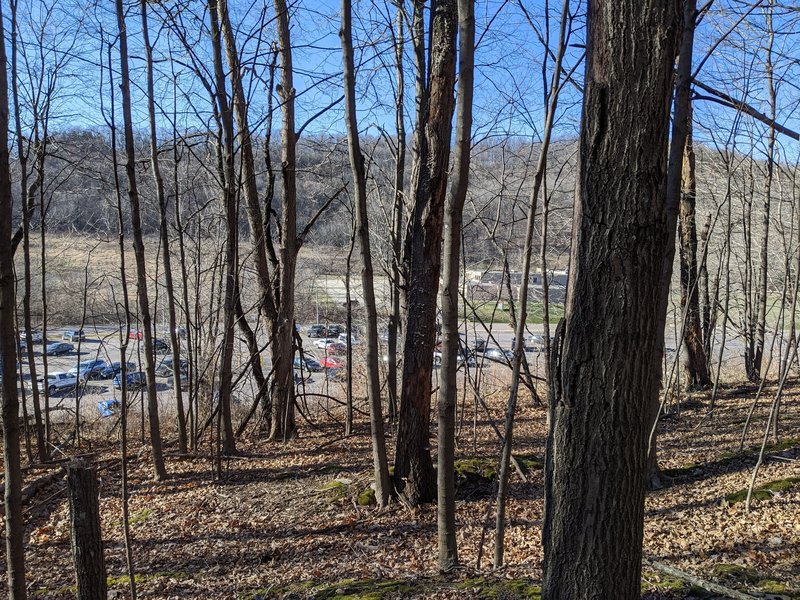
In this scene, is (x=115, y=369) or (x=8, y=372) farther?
(x=115, y=369)

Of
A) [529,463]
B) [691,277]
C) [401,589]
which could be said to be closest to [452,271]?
[401,589]

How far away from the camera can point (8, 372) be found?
2686mm

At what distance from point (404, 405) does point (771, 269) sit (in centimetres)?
1169

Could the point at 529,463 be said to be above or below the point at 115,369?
below

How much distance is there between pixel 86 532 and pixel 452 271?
2.32 m

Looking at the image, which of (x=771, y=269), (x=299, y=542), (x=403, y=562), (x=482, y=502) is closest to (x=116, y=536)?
(x=299, y=542)

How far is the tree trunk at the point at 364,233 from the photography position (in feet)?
14.2

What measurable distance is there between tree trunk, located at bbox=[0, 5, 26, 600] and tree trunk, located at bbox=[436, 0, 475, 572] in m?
2.17

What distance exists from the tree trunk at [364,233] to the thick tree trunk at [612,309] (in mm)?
2484

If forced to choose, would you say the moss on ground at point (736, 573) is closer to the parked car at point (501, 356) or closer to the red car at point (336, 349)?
the parked car at point (501, 356)

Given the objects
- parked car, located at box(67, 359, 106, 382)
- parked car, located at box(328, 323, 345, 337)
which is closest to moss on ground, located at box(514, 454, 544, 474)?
parked car, located at box(67, 359, 106, 382)

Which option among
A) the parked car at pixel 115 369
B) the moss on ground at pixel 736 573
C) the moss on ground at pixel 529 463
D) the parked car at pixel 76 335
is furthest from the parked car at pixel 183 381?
the moss on ground at pixel 736 573

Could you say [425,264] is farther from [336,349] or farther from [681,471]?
[336,349]

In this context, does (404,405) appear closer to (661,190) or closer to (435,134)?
(435,134)
